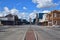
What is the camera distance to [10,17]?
157 m

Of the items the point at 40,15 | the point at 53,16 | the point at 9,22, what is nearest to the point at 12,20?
the point at 9,22

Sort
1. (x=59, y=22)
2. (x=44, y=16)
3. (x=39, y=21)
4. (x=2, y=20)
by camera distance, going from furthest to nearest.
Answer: (x=39, y=21), (x=2, y=20), (x=44, y=16), (x=59, y=22)

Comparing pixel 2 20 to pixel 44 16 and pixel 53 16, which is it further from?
pixel 53 16

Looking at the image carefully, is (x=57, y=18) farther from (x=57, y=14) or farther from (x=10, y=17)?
(x=10, y=17)

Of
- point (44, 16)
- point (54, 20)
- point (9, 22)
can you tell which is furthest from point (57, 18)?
point (9, 22)

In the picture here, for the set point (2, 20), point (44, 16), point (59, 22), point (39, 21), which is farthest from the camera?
point (39, 21)

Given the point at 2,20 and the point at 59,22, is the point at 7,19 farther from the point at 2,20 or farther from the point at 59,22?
the point at 59,22

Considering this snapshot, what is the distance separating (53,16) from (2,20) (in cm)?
5903

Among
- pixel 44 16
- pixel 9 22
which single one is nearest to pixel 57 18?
pixel 44 16

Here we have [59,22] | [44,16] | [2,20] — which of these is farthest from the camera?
[2,20]

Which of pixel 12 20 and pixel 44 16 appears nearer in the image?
pixel 44 16

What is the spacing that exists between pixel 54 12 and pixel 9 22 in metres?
57.8

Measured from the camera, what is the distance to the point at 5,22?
151 metres

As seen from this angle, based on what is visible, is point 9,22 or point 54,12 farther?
point 9,22
